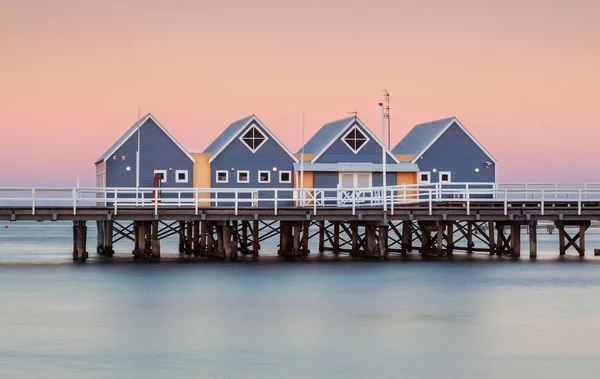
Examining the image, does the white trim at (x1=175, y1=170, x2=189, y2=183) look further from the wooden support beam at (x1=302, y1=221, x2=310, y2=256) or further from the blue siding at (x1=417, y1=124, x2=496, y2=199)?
the wooden support beam at (x1=302, y1=221, x2=310, y2=256)

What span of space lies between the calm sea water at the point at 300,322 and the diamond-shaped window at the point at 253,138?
28467 mm

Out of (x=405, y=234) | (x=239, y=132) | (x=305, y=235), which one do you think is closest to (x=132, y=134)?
(x=239, y=132)

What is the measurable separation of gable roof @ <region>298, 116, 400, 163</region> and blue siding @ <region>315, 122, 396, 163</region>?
191mm

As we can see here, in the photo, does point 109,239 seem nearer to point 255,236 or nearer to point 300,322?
point 255,236

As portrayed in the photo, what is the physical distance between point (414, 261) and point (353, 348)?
26.1m


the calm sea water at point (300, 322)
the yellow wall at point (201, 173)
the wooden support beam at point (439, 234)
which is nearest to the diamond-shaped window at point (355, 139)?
the yellow wall at point (201, 173)

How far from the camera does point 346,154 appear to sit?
73.4 m

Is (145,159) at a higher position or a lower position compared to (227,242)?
higher

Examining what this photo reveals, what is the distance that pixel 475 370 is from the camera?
20016 millimetres

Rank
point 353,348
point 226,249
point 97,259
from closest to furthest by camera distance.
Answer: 1. point 353,348
2. point 226,249
3. point 97,259

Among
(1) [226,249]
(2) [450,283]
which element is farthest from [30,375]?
(1) [226,249]

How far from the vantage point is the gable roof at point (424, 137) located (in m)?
75.6

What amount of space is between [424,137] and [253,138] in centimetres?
1253

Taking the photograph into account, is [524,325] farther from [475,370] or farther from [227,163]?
[227,163]
